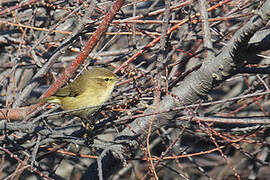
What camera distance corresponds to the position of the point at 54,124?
5.27m

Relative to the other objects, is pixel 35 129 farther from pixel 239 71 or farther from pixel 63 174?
pixel 63 174

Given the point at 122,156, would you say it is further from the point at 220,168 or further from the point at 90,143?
the point at 220,168

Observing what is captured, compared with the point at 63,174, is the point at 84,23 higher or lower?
higher

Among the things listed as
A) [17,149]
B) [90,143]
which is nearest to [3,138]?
[17,149]

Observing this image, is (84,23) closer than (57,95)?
Yes

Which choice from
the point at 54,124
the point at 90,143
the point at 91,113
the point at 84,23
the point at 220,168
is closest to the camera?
the point at 84,23

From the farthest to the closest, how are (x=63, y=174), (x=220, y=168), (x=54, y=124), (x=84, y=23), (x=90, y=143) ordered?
(x=220, y=168)
(x=63, y=174)
(x=54, y=124)
(x=90, y=143)
(x=84, y=23)

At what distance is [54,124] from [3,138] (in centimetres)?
174

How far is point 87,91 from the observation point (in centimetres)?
434

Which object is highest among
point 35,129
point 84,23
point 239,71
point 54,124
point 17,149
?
point 84,23

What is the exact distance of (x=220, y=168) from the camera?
6.59 meters

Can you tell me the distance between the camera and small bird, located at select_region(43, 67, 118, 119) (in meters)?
4.06

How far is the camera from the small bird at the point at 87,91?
4.06 metres

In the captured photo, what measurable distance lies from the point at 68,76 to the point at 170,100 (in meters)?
0.99
